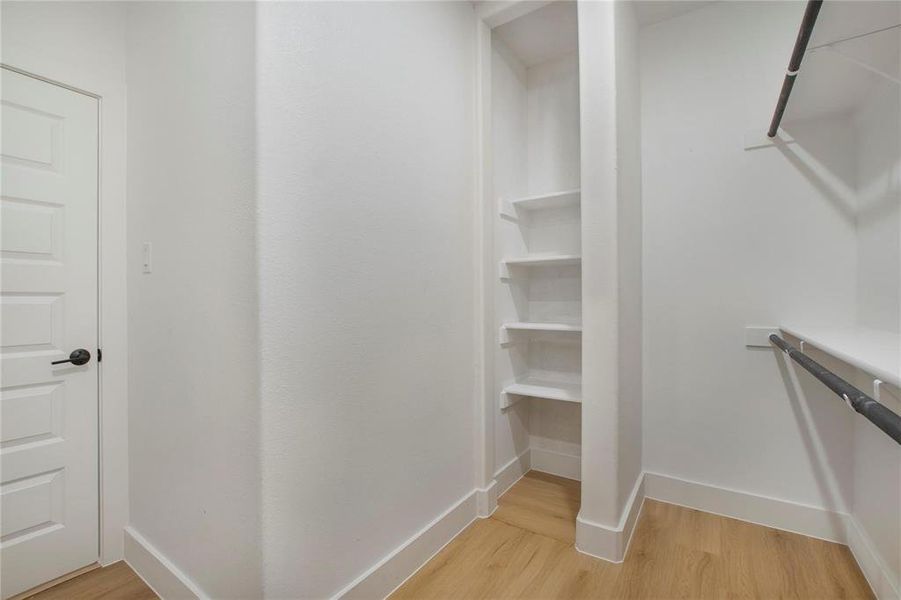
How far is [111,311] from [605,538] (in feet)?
7.59

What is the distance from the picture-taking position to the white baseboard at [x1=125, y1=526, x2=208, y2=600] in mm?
1300

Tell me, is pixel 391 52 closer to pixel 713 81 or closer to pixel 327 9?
pixel 327 9

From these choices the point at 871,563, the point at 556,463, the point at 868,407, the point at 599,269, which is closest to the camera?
the point at 868,407

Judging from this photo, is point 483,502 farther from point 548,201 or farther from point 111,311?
point 111,311

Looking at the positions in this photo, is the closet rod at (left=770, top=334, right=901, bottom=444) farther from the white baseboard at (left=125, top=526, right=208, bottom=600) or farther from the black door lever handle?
the black door lever handle

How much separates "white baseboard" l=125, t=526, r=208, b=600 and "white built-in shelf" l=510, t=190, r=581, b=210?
7.15 feet

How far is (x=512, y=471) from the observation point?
2.25 m

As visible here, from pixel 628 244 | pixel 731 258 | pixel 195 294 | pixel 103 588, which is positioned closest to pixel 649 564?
pixel 628 244

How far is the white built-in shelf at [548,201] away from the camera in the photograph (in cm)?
205

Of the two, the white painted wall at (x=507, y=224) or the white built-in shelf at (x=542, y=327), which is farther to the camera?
the white painted wall at (x=507, y=224)

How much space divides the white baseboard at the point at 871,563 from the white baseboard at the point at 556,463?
3.72 feet

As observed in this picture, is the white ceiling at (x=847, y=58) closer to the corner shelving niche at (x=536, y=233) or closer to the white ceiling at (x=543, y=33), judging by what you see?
the corner shelving niche at (x=536, y=233)

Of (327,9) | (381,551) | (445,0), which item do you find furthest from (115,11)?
(381,551)

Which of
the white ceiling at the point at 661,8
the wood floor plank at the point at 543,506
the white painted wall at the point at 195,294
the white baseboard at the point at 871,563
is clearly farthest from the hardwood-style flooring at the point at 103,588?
the white ceiling at the point at 661,8
